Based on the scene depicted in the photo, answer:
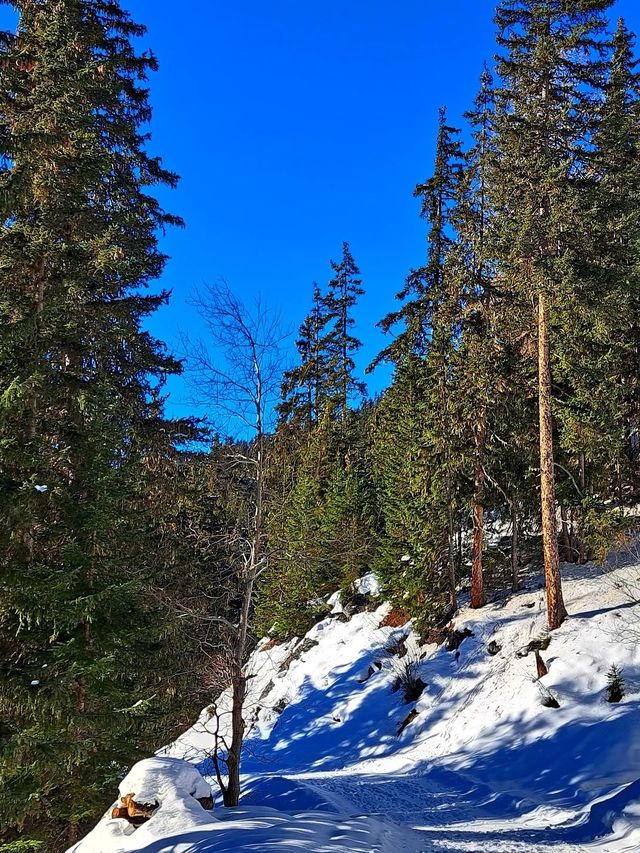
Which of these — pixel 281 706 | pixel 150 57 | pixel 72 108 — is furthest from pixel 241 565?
pixel 281 706

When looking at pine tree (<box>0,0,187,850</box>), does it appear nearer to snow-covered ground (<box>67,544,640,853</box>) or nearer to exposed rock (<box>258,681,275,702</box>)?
snow-covered ground (<box>67,544,640,853</box>)

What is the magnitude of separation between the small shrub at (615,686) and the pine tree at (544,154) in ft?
7.95

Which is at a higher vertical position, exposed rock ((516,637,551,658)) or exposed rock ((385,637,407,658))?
exposed rock ((516,637,551,658))

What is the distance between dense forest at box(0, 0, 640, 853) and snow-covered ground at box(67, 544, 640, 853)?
147 centimetres

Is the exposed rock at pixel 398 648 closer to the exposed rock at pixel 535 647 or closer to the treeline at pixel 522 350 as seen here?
the treeline at pixel 522 350

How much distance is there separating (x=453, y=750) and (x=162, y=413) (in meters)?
10.8

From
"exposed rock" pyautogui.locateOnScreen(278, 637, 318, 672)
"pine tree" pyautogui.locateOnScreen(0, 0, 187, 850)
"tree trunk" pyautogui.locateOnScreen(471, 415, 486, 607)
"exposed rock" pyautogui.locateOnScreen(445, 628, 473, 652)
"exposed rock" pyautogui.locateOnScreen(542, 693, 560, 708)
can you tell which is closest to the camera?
"pine tree" pyautogui.locateOnScreen(0, 0, 187, 850)

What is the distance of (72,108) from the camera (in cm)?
966

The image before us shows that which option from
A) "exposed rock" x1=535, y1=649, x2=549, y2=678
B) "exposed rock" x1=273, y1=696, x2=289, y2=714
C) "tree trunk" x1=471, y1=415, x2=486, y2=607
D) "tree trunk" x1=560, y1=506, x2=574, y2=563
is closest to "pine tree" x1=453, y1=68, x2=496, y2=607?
"tree trunk" x1=471, y1=415, x2=486, y2=607

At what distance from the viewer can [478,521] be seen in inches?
741

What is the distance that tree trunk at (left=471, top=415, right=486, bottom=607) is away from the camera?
18453mm

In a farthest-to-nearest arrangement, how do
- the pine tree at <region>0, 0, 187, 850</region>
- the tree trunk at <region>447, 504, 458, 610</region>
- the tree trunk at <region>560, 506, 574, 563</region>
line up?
the tree trunk at <region>447, 504, 458, 610</region> < the tree trunk at <region>560, 506, 574, 563</region> < the pine tree at <region>0, 0, 187, 850</region>

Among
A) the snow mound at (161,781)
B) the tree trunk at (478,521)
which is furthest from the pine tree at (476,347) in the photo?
the snow mound at (161,781)

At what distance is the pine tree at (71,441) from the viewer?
7.93 meters
